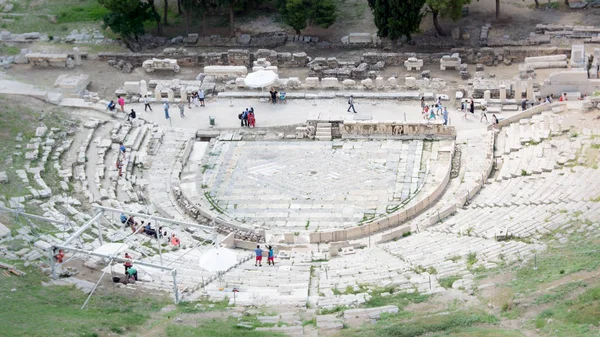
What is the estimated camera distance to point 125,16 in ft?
264

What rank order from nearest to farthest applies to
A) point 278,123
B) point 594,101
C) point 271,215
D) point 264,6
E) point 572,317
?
1. point 572,317
2. point 271,215
3. point 594,101
4. point 278,123
5. point 264,6

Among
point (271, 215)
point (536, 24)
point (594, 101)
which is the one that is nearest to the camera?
point (271, 215)

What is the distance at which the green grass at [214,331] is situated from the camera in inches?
1720

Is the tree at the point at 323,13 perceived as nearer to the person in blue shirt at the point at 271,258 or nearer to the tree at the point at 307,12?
the tree at the point at 307,12

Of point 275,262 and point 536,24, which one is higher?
point 536,24

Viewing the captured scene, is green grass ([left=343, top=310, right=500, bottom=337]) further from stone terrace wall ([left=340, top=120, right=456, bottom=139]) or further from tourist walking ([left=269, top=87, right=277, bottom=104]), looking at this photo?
tourist walking ([left=269, top=87, right=277, bottom=104])

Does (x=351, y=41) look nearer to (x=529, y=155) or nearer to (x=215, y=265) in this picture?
(x=529, y=155)

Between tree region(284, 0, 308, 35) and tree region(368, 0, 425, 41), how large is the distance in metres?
4.87

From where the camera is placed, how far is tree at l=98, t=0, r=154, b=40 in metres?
79.8

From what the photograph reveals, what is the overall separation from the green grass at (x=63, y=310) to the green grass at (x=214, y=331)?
1586 millimetres

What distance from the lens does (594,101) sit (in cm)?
6494

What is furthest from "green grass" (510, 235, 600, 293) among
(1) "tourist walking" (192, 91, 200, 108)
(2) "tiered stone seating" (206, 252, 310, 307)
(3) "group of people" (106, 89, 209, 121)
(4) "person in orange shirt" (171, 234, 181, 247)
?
(1) "tourist walking" (192, 91, 200, 108)

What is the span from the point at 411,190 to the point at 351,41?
21818mm

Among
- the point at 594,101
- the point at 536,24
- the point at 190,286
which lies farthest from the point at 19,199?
the point at 536,24
